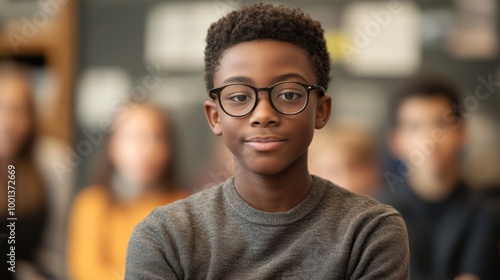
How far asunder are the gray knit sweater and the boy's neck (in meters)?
0.02

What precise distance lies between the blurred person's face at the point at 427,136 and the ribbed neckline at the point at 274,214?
1.48m

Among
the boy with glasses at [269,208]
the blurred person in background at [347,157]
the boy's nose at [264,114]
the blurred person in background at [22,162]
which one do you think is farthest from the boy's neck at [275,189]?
the blurred person in background at [22,162]

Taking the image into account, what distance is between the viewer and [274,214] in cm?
129

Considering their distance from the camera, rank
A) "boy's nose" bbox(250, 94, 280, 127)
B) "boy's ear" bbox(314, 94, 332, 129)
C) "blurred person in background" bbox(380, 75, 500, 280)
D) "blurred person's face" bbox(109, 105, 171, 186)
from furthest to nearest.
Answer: "blurred person's face" bbox(109, 105, 171, 186) < "blurred person in background" bbox(380, 75, 500, 280) < "boy's ear" bbox(314, 94, 332, 129) < "boy's nose" bbox(250, 94, 280, 127)

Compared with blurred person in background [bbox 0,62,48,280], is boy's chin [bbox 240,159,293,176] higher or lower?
higher

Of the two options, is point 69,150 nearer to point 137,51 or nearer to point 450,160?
point 137,51

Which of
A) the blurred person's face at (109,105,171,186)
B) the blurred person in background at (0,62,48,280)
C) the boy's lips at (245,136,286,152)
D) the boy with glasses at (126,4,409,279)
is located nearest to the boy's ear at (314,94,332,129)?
the boy with glasses at (126,4,409,279)

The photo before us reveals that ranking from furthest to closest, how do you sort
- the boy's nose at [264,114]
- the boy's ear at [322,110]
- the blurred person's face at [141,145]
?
the blurred person's face at [141,145] < the boy's ear at [322,110] < the boy's nose at [264,114]

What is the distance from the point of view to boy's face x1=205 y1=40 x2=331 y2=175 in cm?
124

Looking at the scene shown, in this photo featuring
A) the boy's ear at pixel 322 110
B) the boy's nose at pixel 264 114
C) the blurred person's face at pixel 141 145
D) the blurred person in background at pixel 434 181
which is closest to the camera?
the boy's nose at pixel 264 114

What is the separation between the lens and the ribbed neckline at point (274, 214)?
1.29m

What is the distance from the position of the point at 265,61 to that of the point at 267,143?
0.13 meters

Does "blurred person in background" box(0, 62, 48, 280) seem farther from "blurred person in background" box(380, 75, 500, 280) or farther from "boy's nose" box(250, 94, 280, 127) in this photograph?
"boy's nose" box(250, 94, 280, 127)

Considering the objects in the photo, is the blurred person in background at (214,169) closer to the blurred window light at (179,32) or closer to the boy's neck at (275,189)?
the blurred window light at (179,32)
